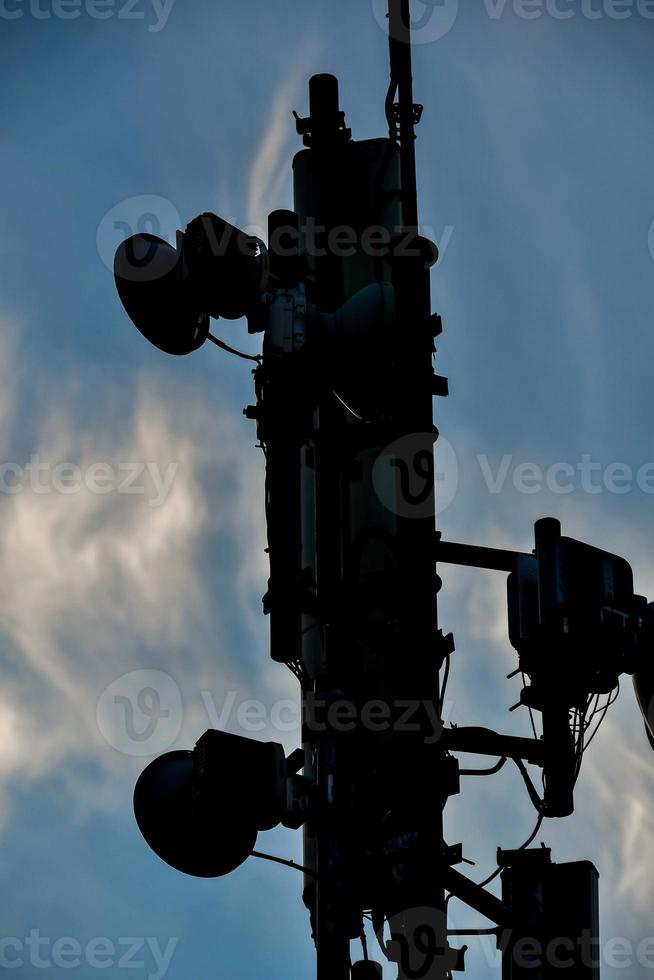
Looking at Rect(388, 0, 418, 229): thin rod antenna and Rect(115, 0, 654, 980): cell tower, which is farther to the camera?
Rect(388, 0, 418, 229): thin rod antenna

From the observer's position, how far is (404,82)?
2173 centimetres

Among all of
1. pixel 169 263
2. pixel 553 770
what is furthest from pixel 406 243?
pixel 553 770

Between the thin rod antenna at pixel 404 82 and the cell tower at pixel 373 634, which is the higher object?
the thin rod antenna at pixel 404 82

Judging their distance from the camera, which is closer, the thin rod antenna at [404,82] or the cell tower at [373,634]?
the cell tower at [373,634]

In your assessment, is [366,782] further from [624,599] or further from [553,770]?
[624,599]

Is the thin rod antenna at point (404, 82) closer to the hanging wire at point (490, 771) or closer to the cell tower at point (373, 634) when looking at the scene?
the cell tower at point (373, 634)

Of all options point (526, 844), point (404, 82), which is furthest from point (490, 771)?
point (404, 82)

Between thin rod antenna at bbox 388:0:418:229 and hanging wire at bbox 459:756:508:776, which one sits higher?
thin rod antenna at bbox 388:0:418:229

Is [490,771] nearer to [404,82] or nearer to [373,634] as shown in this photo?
[373,634]

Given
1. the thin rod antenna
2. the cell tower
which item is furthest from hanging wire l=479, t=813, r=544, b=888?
the thin rod antenna

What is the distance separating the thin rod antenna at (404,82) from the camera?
68.7 feet

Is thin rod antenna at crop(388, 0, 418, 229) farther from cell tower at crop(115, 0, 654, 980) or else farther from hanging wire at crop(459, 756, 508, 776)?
hanging wire at crop(459, 756, 508, 776)

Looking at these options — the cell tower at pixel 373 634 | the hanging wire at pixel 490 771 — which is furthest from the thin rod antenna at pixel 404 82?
the hanging wire at pixel 490 771

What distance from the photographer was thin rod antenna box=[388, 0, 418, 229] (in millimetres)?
20953
